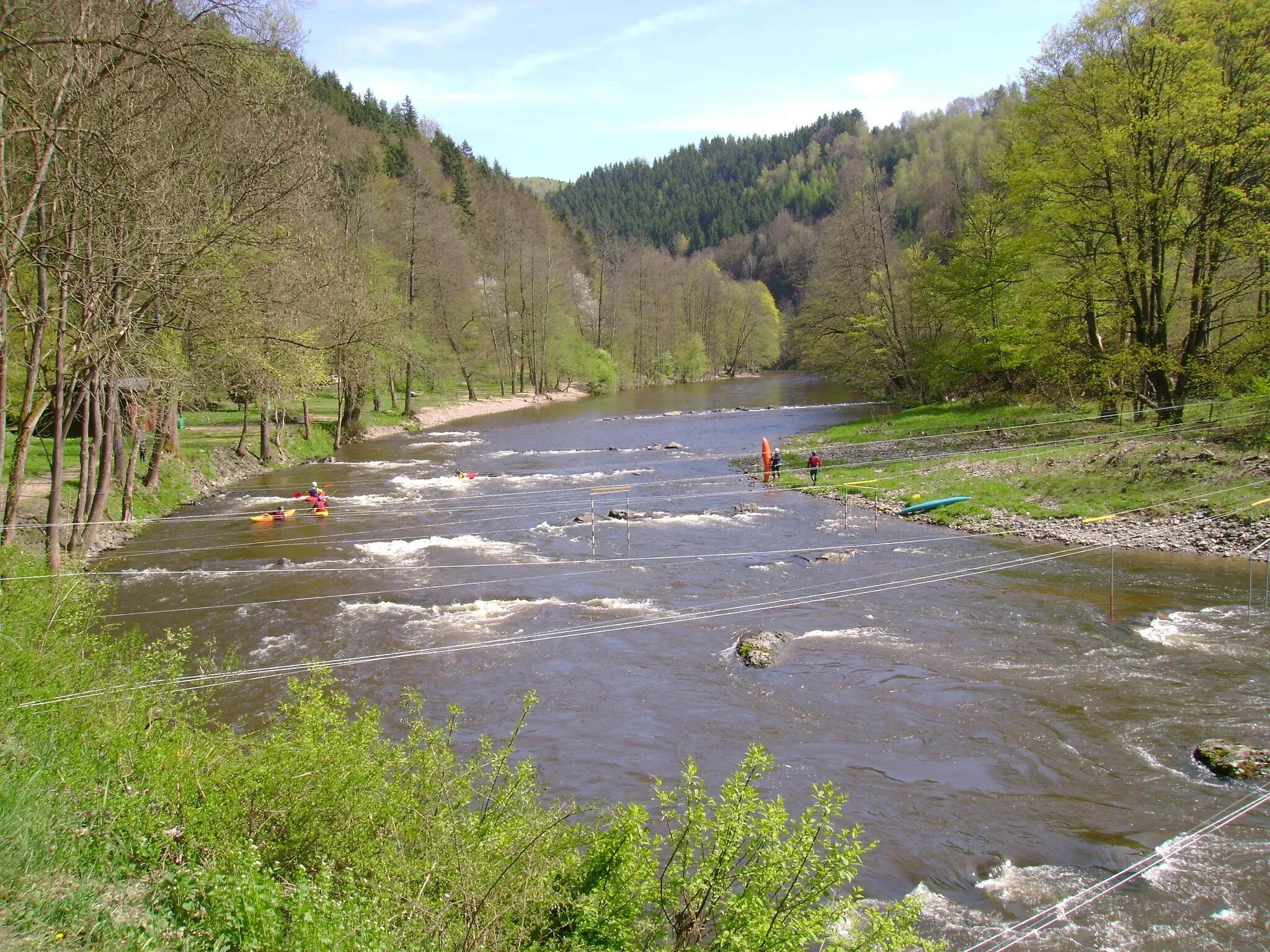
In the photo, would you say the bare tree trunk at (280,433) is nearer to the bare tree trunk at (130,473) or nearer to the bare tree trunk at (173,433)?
the bare tree trunk at (173,433)

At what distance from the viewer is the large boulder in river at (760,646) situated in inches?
500

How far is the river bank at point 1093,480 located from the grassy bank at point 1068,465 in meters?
0.04

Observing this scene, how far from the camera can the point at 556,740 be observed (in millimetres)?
10516

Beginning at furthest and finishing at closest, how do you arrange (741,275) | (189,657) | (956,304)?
(741,275), (956,304), (189,657)

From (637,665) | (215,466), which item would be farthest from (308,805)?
(215,466)

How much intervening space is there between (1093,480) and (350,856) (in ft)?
68.9

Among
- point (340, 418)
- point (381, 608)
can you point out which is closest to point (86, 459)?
point (381, 608)

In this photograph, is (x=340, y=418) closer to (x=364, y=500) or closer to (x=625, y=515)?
(x=364, y=500)

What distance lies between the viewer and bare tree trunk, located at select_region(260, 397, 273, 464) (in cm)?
3197

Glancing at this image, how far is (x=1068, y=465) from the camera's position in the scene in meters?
22.2

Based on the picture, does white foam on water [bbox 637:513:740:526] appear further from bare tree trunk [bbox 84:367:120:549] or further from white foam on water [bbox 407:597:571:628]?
bare tree trunk [bbox 84:367:120:549]

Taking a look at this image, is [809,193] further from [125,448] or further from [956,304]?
[125,448]

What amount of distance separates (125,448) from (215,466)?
574 cm

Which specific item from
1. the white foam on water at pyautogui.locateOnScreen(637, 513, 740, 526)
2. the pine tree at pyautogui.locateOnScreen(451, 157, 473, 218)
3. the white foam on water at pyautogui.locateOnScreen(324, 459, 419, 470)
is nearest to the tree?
the white foam on water at pyautogui.locateOnScreen(637, 513, 740, 526)
